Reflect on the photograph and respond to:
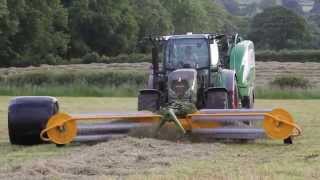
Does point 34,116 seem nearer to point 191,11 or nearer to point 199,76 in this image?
point 199,76

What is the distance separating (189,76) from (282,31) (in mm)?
72575

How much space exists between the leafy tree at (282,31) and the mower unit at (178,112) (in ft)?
226

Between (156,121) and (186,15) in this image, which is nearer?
(156,121)

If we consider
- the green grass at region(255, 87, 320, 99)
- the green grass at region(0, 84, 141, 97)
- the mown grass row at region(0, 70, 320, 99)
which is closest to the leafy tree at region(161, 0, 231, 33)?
the mown grass row at region(0, 70, 320, 99)

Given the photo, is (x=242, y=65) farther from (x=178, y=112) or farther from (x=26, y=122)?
(x=26, y=122)

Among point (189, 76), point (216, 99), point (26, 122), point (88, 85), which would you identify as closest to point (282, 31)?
point (88, 85)

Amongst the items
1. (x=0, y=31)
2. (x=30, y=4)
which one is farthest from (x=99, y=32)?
(x=0, y=31)

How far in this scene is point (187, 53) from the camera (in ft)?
50.3

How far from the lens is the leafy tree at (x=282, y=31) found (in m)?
84.3

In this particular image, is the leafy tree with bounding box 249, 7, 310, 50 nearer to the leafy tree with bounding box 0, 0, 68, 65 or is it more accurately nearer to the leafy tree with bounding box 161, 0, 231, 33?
the leafy tree with bounding box 161, 0, 231, 33

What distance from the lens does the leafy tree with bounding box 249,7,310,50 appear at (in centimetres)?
8431

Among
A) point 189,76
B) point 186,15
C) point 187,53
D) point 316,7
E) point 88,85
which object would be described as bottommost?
point 88,85

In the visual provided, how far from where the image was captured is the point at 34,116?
1349 centimetres

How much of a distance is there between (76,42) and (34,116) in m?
53.8
